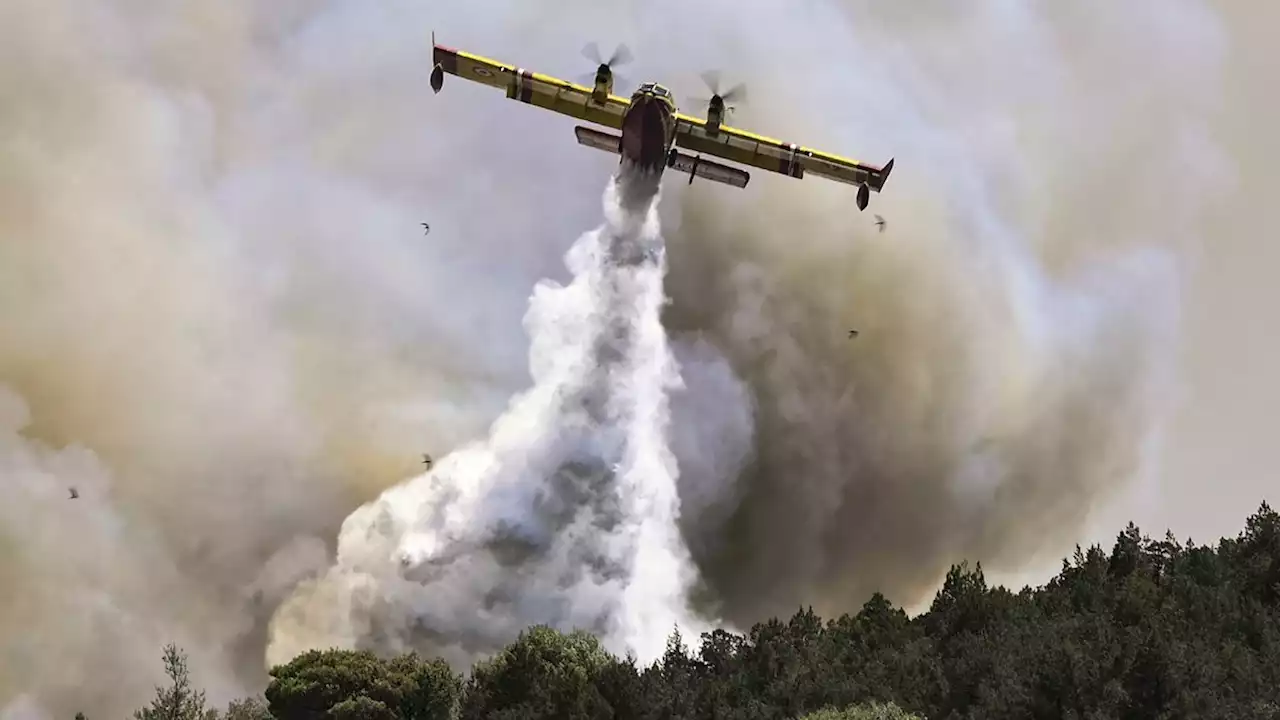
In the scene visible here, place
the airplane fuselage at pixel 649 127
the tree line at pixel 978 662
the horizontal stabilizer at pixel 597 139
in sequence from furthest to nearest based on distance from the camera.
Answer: the horizontal stabilizer at pixel 597 139, the airplane fuselage at pixel 649 127, the tree line at pixel 978 662

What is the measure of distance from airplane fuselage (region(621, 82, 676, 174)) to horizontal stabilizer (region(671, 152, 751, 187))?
933 mm

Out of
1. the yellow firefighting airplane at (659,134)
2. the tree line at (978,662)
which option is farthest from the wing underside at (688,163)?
the tree line at (978,662)

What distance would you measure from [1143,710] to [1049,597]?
73.2 ft

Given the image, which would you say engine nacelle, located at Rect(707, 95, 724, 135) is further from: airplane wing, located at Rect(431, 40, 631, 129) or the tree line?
the tree line

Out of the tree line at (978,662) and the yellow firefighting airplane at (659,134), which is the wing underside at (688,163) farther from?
the tree line at (978,662)

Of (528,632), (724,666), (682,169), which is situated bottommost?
(724,666)

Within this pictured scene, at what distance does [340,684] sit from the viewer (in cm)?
8975

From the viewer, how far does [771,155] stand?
70.4m

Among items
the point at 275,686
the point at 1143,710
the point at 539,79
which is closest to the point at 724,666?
the point at 1143,710

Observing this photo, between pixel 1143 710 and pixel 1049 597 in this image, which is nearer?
pixel 1143 710

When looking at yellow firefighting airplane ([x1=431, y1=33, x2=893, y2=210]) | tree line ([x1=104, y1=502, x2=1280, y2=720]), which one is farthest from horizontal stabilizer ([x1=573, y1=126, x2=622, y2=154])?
tree line ([x1=104, y1=502, x2=1280, y2=720])

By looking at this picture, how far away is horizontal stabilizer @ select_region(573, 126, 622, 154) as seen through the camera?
67250mm

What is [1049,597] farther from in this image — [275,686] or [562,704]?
[275,686]

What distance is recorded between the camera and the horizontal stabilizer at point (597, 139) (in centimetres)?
6725
